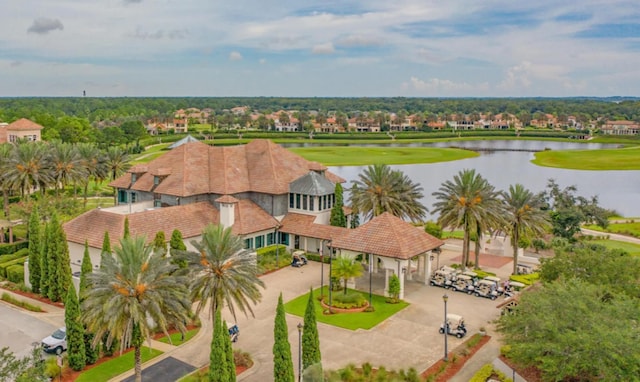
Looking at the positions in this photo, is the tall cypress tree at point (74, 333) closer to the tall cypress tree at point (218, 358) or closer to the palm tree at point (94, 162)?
the tall cypress tree at point (218, 358)

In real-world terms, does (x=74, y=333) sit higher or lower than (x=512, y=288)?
higher

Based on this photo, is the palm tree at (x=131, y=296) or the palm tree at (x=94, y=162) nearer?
the palm tree at (x=131, y=296)

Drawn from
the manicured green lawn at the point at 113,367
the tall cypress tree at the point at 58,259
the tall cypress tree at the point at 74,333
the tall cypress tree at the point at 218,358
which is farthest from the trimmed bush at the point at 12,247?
the tall cypress tree at the point at 218,358

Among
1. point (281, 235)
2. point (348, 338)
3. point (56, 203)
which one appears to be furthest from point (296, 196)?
point (56, 203)

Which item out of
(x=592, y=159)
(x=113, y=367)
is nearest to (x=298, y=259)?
(x=113, y=367)

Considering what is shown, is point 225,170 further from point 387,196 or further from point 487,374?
point 487,374

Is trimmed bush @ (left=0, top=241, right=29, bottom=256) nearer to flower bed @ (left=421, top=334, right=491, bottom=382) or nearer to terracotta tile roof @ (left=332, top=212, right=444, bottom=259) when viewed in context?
terracotta tile roof @ (left=332, top=212, right=444, bottom=259)

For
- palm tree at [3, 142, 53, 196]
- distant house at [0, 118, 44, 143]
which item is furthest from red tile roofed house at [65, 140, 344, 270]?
distant house at [0, 118, 44, 143]
